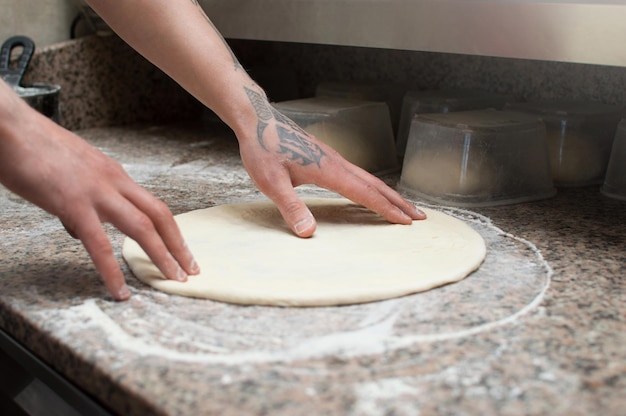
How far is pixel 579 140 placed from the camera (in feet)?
4.51

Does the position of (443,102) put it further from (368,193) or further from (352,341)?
(352,341)

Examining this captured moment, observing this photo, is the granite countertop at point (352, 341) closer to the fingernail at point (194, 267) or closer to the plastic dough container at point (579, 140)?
the fingernail at point (194, 267)

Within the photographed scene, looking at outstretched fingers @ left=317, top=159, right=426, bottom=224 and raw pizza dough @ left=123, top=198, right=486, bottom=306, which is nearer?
raw pizza dough @ left=123, top=198, right=486, bottom=306

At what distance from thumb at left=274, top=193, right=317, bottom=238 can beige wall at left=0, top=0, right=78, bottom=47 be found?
1.26 m

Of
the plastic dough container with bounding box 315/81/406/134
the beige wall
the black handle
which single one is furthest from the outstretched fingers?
the beige wall

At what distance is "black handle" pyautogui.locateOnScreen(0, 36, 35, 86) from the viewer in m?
1.75

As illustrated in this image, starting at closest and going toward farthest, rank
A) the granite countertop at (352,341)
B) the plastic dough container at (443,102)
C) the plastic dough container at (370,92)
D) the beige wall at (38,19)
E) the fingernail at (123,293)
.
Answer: the granite countertop at (352,341)
the fingernail at (123,293)
the plastic dough container at (443,102)
the plastic dough container at (370,92)
the beige wall at (38,19)

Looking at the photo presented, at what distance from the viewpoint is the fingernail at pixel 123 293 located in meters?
0.79

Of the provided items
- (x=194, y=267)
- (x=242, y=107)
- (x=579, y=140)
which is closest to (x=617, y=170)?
(x=579, y=140)

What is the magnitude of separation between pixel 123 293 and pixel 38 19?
1420 mm

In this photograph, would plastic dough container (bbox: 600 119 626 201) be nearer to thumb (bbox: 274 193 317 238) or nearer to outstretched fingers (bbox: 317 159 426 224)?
outstretched fingers (bbox: 317 159 426 224)

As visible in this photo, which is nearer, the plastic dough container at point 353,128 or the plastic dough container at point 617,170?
the plastic dough container at point 617,170

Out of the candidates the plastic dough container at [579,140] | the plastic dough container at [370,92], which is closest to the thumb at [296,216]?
the plastic dough container at [579,140]

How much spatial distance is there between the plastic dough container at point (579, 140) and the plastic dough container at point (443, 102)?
0.59 feet
